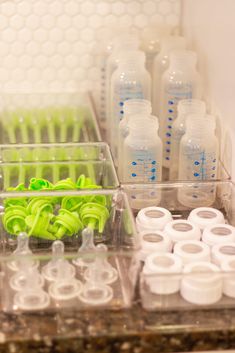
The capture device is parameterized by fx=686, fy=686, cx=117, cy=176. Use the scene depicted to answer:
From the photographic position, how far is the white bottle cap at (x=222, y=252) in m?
1.22

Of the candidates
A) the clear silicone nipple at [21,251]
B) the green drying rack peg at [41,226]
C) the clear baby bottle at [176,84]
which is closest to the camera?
the clear silicone nipple at [21,251]

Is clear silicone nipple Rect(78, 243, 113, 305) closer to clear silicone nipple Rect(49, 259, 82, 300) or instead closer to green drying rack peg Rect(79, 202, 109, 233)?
clear silicone nipple Rect(49, 259, 82, 300)

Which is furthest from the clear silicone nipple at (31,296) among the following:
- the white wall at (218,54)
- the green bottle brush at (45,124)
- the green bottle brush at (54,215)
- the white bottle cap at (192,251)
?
the green bottle brush at (45,124)

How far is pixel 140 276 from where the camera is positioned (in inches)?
45.2

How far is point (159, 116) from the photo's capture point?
1.71 meters

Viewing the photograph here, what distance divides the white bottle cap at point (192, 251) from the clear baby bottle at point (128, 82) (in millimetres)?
468

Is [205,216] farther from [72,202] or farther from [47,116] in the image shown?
[47,116]

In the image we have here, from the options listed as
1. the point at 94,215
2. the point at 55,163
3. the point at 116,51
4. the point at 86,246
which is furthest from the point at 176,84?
the point at 86,246

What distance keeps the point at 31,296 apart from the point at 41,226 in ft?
0.60

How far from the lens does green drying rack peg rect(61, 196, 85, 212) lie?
1.35 m

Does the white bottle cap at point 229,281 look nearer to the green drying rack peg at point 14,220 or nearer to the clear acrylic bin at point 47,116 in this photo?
the green drying rack peg at point 14,220

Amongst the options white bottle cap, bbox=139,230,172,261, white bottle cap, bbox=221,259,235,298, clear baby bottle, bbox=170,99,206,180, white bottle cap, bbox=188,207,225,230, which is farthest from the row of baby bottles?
white bottle cap, bbox=221,259,235,298

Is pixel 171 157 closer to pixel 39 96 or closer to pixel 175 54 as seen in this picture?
pixel 175 54

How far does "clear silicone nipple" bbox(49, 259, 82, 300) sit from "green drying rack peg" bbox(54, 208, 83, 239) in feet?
0.49
